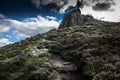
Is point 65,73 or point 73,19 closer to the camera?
point 65,73

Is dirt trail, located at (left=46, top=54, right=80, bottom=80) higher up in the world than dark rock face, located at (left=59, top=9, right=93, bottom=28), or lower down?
lower down

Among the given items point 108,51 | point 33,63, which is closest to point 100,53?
point 108,51

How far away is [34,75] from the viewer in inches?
821

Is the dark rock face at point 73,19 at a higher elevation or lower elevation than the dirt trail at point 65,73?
higher

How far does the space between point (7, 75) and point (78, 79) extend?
27.0ft

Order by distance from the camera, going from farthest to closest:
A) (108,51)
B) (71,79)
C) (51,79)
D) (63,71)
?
(108,51) → (63,71) → (71,79) → (51,79)

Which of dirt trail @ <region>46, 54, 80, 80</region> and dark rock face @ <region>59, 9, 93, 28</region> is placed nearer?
dirt trail @ <region>46, 54, 80, 80</region>

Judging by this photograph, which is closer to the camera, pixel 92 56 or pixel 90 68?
pixel 90 68

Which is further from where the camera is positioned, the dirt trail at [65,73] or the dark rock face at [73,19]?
the dark rock face at [73,19]

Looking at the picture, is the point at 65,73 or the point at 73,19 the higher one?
the point at 73,19

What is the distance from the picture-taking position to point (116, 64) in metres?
22.0

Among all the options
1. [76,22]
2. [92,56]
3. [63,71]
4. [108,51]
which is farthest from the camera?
[76,22]

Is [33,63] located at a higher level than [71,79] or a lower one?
higher

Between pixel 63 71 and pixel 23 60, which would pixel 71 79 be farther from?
pixel 23 60
